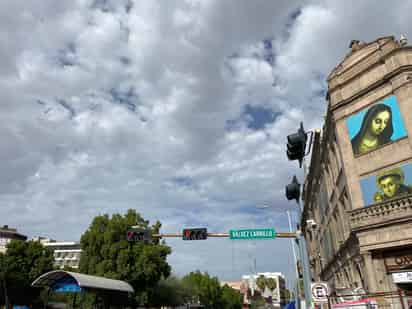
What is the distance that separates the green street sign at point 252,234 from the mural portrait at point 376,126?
269 inches

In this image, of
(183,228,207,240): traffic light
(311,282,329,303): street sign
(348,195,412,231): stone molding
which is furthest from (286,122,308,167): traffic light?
(183,228,207,240): traffic light

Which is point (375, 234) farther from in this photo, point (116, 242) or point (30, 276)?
point (30, 276)

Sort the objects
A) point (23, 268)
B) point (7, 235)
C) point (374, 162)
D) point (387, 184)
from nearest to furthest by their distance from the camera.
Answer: point (387, 184) < point (374, 162) < point (23, 268) < point (7, 235)

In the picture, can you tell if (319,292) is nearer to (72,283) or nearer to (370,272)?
(370,272)

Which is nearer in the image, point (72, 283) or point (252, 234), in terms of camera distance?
point (252, 234)

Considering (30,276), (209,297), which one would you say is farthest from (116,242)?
(209,297)

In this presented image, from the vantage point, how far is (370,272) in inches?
734

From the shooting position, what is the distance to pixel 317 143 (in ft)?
96.8

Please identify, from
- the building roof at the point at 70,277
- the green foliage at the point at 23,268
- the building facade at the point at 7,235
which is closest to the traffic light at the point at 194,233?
the building roof at the point at 70,277

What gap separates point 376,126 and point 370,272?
25.4 ft

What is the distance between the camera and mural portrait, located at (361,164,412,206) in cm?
1845

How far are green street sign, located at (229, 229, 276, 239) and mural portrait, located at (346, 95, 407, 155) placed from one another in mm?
6839

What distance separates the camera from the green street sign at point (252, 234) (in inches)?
803

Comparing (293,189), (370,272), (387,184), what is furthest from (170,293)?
(293,189)
